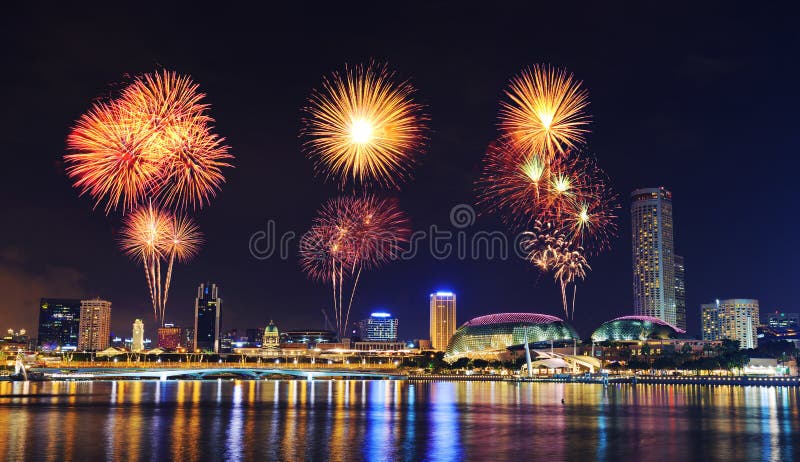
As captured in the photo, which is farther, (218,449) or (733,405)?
(733,405)

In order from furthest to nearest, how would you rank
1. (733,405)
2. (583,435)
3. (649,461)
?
(733,405) < (583,435) < (649,461)

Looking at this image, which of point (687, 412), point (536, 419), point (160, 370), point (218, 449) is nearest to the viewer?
point (218, 449)

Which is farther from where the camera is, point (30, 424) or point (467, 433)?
point (30, 424)

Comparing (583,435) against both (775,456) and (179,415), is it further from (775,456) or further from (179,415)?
(179,415)

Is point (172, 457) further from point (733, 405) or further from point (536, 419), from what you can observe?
point (733, 405)

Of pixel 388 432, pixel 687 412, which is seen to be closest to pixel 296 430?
pixel 388 432

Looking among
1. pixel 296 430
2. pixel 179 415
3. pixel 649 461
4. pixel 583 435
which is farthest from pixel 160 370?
pixel 649 461
